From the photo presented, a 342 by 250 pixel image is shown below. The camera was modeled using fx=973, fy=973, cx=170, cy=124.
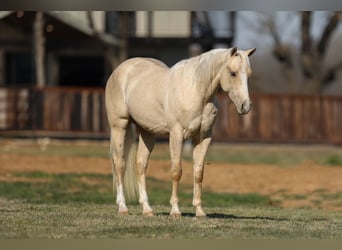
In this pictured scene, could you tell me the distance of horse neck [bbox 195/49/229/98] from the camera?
11.3 m

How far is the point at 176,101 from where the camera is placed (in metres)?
11.5

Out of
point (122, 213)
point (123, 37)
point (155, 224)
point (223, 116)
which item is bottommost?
point (223, 116)

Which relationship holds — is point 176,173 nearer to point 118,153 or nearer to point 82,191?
point 118,153

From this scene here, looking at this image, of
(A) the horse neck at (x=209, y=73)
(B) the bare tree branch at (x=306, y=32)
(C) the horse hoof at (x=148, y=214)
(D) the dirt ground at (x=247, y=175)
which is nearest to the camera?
(A) the horse neck at (x=209, y=73)

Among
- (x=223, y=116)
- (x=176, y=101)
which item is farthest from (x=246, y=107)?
(x=223, y=116)

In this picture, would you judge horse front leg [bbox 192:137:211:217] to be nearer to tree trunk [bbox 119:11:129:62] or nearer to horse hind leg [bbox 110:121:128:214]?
horse hind leg [bbox 110:121:128:214]

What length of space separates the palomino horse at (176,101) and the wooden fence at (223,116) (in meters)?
21.5

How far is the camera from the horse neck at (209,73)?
37.1 ft

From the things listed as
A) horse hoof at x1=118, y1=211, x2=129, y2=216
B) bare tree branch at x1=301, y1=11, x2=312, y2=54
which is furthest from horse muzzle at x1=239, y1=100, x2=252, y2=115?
bare tree branch at x1=301, y1=11, x2=312, y2=54

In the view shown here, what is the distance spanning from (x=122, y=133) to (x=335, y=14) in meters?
30.6

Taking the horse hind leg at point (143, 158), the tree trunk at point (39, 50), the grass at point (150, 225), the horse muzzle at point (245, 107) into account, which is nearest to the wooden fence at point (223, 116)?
the tree trunk at point (39, 50)

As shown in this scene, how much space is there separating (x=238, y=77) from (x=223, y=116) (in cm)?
2378

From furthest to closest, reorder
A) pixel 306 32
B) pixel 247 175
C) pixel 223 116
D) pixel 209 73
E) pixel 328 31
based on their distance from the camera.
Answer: pixel 328 31
pixel 306 32
pixel 223 116
pixel 247 175
pixel 209 73

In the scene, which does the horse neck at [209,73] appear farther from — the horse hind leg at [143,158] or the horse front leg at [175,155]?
the horse hind leg at [143,158]
